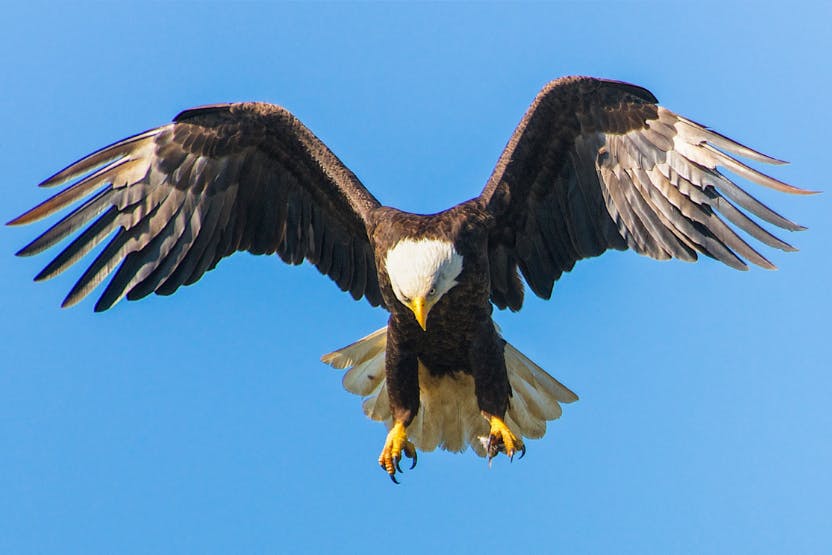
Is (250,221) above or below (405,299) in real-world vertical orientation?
above

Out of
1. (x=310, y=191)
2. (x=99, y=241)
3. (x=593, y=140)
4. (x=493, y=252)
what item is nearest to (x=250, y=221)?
(x=310, y=191)

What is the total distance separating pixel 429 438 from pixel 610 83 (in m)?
2.35

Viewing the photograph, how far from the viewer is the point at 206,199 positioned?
24.3 ft

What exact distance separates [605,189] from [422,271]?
1.42 meters

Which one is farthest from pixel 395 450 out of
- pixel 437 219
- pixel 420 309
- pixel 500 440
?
pixel 437 219

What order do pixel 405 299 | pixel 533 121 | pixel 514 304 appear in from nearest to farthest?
1. pixel 405 299
2. pixel 533 121
3. pixel 514 304

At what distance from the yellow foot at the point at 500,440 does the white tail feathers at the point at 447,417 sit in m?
0.54

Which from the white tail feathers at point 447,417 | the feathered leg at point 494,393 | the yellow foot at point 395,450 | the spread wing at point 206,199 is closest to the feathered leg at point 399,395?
the yellow foot at point 395,450

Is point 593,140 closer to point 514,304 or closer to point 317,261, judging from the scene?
point 514,304

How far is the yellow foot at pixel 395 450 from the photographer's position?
714 centimetres

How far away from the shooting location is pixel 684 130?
7.19 meters

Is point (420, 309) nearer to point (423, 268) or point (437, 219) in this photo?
point (423, 268)

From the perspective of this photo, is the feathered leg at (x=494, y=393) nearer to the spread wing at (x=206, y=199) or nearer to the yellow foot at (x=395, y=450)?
the yellow foot at (x=395, y=450)

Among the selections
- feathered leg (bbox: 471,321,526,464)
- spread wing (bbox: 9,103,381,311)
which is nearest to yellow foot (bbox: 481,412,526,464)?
feathered leg (bbox: 471,321,526,464)
